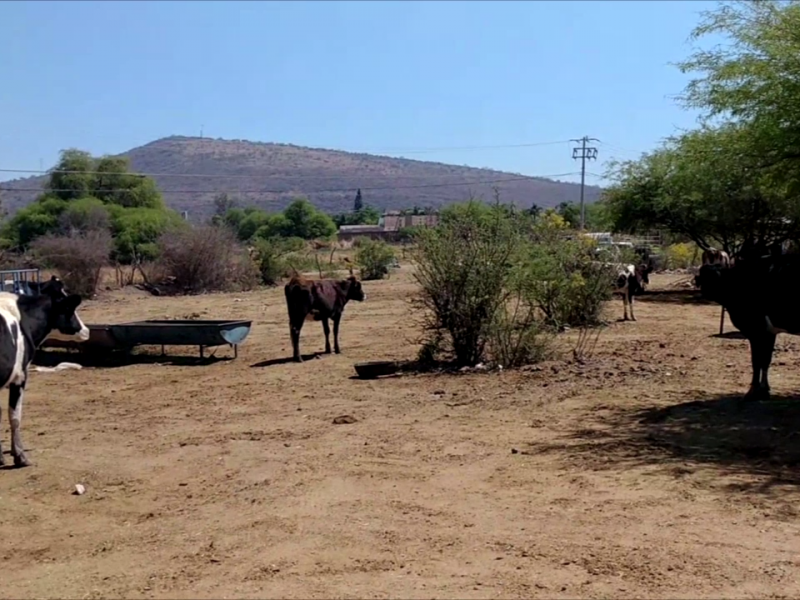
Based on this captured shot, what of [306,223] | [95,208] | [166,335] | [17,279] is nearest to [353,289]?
[166,335]

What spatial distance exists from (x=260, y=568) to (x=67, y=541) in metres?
1.93

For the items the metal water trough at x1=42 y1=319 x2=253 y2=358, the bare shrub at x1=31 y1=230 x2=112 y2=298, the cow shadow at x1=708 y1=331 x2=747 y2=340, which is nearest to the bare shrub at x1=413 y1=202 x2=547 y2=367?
the metal water trough at x1=42 y1=319 x2=253 y2=358

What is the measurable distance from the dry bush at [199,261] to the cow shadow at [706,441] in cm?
3053

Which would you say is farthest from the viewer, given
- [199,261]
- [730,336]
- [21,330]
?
[199,261]

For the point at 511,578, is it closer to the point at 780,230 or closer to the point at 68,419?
the point at 68,419

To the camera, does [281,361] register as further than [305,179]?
No

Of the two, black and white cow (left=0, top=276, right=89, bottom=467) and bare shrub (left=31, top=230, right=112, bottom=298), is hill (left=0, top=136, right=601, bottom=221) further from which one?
black and white cow (left=0, top=276, right=89, bottom=467)

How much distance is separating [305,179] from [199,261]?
12494cm

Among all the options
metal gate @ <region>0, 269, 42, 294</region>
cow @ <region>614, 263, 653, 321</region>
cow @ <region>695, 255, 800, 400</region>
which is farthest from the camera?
cow @ <region>614, 263, 653, 321</region>

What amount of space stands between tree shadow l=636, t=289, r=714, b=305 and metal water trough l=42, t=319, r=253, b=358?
16.2 meters

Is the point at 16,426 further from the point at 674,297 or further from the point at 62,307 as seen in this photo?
the point at 674,297

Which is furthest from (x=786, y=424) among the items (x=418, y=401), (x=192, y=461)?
(x=192, y=461)

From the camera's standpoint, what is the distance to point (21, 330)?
10.2 m

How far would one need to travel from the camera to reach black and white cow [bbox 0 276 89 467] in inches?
386
